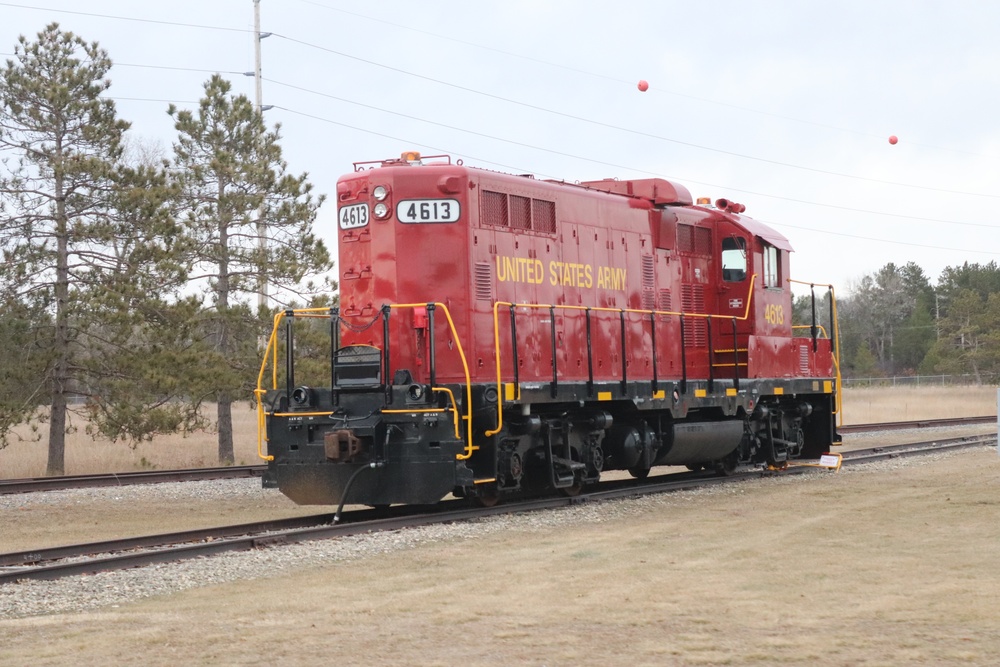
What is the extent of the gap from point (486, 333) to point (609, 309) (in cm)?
236

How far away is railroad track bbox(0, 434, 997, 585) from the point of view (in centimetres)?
986

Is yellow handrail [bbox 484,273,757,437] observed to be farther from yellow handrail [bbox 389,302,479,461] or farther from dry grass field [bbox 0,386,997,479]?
dry grass field [bbox 0,386,997,479]

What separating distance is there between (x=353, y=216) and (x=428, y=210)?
1.07m

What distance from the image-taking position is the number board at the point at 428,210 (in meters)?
14.1

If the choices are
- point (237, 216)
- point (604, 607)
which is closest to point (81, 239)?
point (237, 216)

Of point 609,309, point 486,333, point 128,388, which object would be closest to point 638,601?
point 486,333

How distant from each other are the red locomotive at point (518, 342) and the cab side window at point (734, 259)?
32 mm

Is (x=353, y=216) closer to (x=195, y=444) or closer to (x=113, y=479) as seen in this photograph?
(x=113, y=479)

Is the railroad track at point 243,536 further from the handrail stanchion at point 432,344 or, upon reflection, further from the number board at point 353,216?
the number board at point 353,216

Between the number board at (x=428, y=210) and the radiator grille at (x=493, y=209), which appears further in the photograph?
the radiator grille at (x=493, y=209)

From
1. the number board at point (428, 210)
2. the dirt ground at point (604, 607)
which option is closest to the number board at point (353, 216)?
the number board at point (428, 210)

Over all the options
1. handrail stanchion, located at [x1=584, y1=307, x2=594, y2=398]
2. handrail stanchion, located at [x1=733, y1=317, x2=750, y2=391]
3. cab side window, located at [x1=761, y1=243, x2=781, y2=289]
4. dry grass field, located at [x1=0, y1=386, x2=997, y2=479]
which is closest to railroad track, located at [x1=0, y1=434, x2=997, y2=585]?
handrail stanchion, located at [x1=584, y1=307, x2=594, y2=398]

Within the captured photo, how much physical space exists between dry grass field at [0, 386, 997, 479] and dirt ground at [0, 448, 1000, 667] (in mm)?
15385

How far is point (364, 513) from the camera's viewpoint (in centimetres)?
1418
